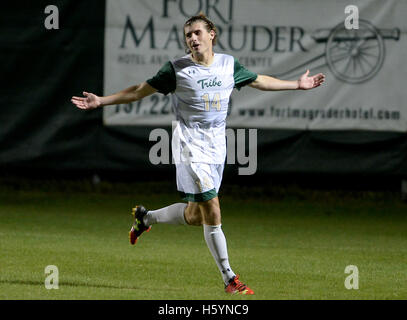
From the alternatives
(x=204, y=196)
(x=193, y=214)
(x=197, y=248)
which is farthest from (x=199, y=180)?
(x=197, y=248)

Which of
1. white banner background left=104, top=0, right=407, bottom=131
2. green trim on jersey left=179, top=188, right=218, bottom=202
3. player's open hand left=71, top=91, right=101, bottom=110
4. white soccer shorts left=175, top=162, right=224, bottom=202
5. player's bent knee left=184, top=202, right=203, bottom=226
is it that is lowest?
player's bent knee left=184, top=202, right=203, bottom=226

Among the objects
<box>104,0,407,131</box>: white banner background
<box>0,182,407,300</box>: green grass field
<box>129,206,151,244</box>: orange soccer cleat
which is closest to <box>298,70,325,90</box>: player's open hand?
<box>0,182,407,300</box>: green grass field

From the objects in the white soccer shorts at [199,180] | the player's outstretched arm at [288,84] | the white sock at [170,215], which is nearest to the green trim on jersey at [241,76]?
the player's outstretched arm at [288,84]

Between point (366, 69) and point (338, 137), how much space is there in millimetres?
983

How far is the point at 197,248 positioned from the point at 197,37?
9.45 feet

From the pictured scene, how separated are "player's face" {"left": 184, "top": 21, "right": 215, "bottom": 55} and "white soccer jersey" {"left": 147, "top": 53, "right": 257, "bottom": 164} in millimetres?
121

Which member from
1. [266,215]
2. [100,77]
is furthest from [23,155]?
[266,215]

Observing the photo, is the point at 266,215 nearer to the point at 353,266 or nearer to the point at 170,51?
the point at 170,51

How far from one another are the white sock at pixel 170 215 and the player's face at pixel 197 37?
129 centimetres

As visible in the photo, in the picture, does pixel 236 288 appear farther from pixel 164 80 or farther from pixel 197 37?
pixel 197 37

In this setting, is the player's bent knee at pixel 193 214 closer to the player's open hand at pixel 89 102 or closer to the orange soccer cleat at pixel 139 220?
the orange soccer cleat at pixel 139 220

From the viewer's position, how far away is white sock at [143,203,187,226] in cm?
749

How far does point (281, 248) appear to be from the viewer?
9375 millimetres

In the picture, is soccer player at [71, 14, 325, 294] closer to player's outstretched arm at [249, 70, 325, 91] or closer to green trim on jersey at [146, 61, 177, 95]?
green trim on jersey at [146, 61, 177, 95]
